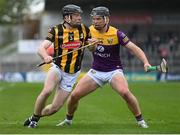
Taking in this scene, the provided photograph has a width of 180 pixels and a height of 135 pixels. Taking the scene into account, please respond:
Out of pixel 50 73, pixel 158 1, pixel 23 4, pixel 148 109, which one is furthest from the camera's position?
pixel 23 4

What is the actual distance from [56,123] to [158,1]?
3999cm

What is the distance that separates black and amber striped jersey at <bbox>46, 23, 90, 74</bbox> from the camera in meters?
13.4

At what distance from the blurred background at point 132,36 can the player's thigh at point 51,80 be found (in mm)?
32997

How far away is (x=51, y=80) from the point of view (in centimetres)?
1325

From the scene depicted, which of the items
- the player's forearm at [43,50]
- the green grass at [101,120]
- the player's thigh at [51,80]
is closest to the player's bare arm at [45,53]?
the player's forearm at [43,50]

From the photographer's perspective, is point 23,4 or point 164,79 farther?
point 23,4

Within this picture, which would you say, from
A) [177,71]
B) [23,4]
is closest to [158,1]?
[177,71]

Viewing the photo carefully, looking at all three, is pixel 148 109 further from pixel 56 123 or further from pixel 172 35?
pixel 172 35

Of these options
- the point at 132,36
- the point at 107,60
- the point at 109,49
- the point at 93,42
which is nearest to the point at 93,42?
the point at 93,42

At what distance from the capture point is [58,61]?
532 inches

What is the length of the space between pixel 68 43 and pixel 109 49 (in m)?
0.84

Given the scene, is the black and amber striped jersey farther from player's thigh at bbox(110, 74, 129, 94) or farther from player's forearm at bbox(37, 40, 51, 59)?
player's thigh at bbox(110, 74, 129, 94)

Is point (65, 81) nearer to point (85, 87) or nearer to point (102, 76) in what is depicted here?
point (85, 87)

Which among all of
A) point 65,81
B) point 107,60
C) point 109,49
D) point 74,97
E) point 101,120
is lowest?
point 101,120
